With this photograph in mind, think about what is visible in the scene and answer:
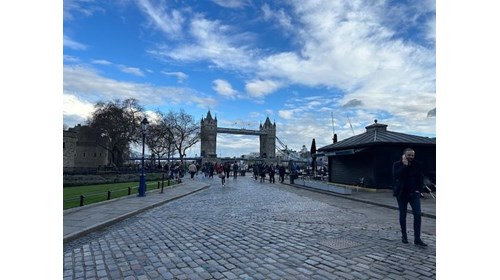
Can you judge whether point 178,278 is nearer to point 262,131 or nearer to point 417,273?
point 417,273

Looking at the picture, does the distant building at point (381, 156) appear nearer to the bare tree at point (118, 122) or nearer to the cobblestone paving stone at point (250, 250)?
the cobblestone paving stone at point (250, 250)

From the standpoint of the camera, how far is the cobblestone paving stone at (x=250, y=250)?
470 cm

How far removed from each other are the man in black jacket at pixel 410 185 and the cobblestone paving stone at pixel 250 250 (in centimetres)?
46

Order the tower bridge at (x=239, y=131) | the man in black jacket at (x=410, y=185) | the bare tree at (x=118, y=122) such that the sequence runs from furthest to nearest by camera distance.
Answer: the tower bridge at (x=239, y=131) → the bare tree at (x=118, y=122) → the man in black jacket at (x=410, y=185)

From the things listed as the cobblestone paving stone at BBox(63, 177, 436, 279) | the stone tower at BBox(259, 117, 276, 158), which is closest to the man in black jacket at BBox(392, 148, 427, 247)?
the cobblestone paving stone at BBox(63, 177, 436, 279)

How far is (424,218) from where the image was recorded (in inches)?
396

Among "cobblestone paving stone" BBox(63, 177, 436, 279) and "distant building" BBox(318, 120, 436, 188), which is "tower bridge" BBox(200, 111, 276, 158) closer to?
"distant building" BBox(318, 120, 436, 188)

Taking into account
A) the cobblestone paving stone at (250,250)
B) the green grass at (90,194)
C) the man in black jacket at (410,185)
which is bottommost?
the green grass at (90,194)

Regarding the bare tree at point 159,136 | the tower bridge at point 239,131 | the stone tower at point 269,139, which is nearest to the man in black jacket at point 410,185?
the bare tree at point 159,136

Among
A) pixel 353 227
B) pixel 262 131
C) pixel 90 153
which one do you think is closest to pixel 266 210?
pixel 353 227

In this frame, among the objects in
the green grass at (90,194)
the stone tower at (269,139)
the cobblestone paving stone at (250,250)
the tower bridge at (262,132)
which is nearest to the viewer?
the cobblestone paving stone at (250,250)

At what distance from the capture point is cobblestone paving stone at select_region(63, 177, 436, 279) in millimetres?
4695

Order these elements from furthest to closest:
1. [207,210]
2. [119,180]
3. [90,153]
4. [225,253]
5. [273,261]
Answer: [90,153] < [119,180] < [207,210] < [225,253] < [273,261]

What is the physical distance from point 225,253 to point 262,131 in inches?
4431
